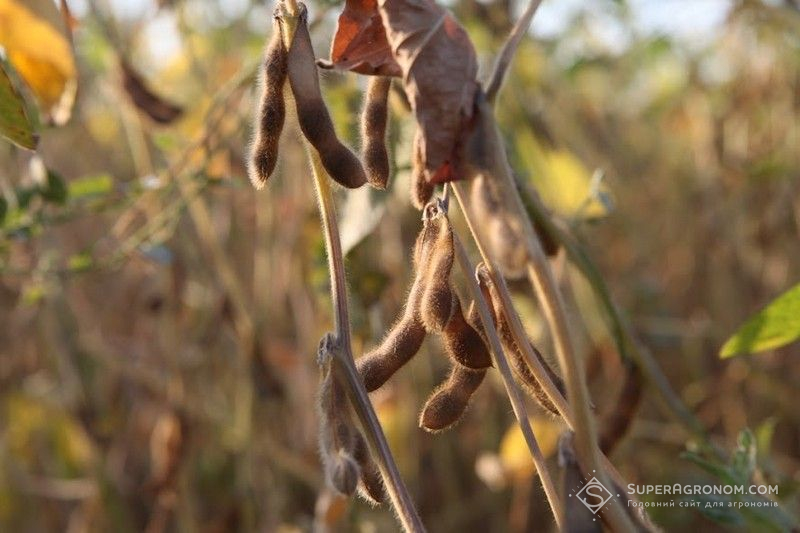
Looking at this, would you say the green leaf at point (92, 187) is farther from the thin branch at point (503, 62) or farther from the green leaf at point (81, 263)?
the thin branch at point (503, 62)

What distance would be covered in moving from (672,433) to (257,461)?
2.08 feet

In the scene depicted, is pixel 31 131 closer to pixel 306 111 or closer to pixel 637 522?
pixel 306 111

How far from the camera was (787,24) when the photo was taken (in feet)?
4.89

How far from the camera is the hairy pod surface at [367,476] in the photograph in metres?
0.52

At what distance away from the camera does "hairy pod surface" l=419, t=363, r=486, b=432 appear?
0.56m

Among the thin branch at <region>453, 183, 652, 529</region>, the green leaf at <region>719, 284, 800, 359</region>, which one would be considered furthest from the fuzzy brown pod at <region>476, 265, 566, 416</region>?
the green leaf at <region>719, 284, 800, 359</region>

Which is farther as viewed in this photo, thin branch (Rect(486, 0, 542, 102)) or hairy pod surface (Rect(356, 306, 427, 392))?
hairy pod surface (Rect(356, 306, 427, 392))

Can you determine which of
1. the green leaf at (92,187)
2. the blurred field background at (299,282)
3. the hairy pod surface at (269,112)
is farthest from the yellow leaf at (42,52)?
the hairy pod surface at (269,112)

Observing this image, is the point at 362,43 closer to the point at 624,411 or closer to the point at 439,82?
the point at 439,82

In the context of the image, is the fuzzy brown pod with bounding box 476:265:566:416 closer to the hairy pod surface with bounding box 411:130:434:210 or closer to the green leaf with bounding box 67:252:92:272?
the hairy pod surface with bounding box 411:130:434:210

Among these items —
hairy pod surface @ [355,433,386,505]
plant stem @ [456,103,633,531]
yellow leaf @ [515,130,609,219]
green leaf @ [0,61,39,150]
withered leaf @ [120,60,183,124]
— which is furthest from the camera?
withered leaf @ [120,60,183,124]

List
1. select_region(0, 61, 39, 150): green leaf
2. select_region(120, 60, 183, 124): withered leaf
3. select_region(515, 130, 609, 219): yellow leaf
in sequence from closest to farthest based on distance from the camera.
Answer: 1. select_region(0, 61, 39, 150): green leaf
2. select_region(515, 130, 609, 219): yellow leaf
3. select_region(120, 60, 183, 124): withered leaf

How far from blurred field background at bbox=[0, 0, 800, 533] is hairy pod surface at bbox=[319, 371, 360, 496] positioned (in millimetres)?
341

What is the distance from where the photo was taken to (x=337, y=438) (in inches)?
20.1
